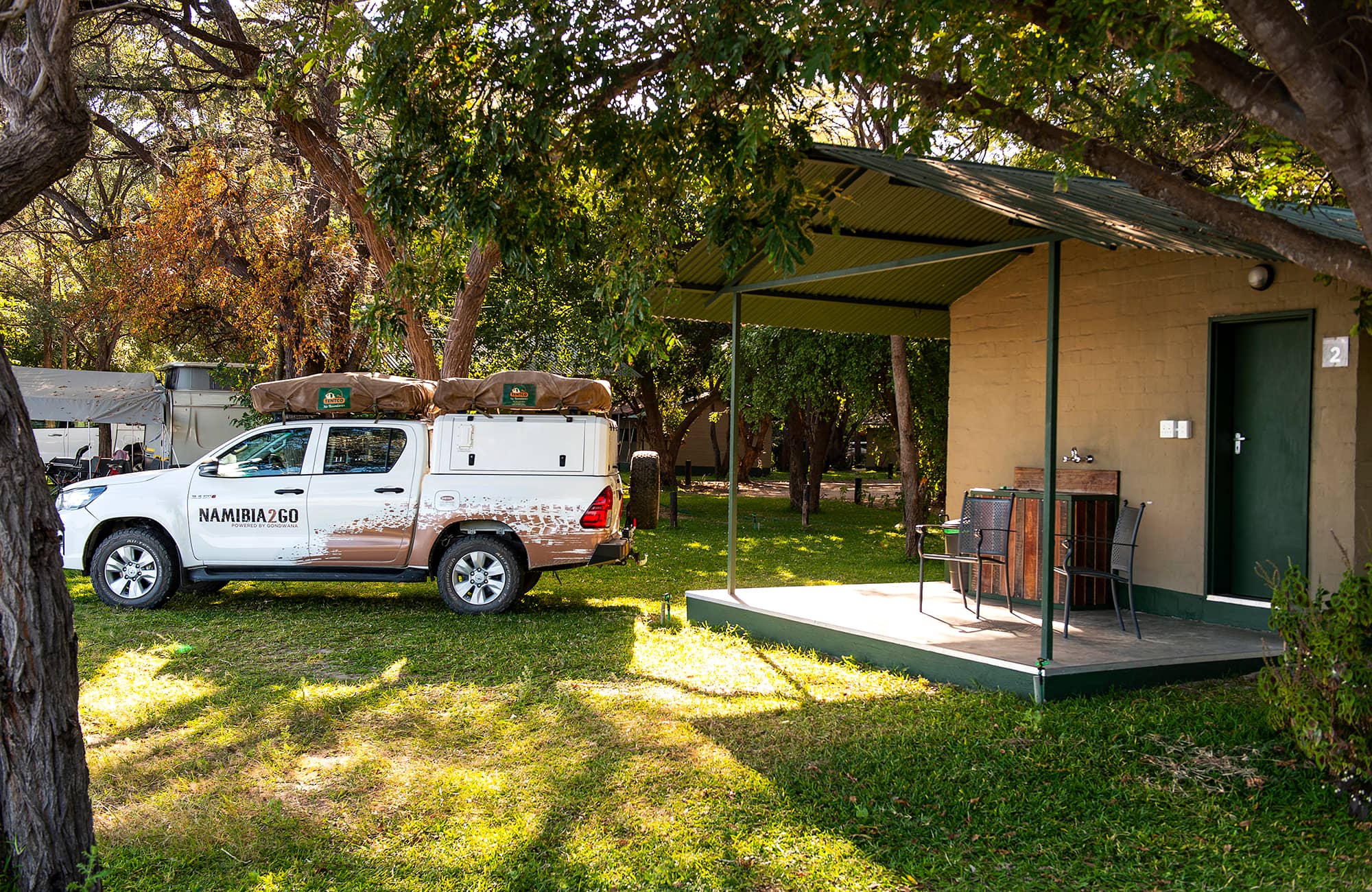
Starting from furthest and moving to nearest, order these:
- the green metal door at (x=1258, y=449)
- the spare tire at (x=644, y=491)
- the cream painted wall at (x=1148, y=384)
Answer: the spare tire at (x=644, y=491) < the green metal door at (x=1258, y=449) < the cream painted wall at (x=1148, y=384)

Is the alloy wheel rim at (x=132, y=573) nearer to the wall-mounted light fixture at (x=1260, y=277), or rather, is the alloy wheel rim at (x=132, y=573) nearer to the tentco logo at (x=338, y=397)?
the tentco logo at (x=338, y=397)

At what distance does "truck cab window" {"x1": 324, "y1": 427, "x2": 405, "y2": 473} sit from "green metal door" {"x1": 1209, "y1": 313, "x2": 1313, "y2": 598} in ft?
23.9

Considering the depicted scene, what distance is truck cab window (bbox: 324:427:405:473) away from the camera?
10.2m

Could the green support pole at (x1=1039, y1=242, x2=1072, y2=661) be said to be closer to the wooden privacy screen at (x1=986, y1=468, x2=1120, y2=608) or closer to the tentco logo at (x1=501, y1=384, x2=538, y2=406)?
the wooden privacy screen at (x1=986, y1=468, x2=1120, y2=608)

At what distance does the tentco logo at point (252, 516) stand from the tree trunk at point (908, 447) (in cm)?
866

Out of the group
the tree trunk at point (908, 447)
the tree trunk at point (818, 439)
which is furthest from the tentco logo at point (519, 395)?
the tree trunk at point (818, 439)

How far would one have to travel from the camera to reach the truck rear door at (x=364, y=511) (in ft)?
32.7

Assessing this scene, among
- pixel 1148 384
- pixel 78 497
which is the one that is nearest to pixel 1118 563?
pixel 1148 384

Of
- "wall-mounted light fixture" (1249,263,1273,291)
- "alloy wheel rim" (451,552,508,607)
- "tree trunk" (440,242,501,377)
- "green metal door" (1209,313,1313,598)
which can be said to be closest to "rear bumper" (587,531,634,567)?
"alloy wheel rim" (451,552,508,607)

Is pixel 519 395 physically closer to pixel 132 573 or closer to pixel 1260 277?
pixel 132 573

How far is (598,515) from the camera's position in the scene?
9.95m

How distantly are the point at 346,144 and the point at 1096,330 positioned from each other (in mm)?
11963

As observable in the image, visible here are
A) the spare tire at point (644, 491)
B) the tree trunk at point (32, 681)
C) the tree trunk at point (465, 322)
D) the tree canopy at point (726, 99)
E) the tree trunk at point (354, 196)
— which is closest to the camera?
the tree trunk at point (32, 681)

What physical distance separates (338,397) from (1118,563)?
7.28m
